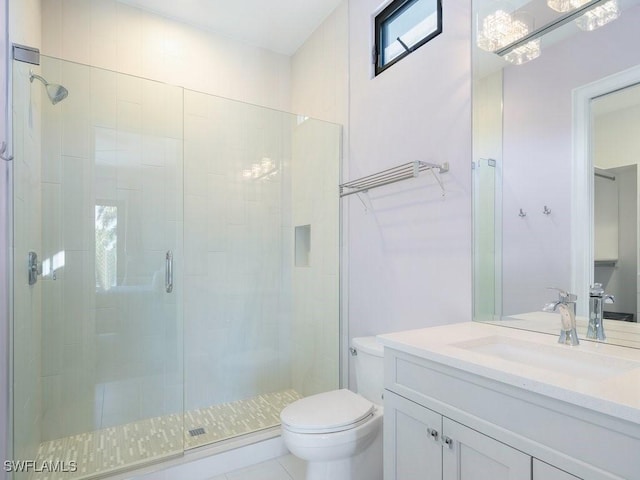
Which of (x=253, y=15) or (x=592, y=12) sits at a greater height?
(x=253, y=15)

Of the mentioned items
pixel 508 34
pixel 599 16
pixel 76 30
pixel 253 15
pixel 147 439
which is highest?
pixel 253 15

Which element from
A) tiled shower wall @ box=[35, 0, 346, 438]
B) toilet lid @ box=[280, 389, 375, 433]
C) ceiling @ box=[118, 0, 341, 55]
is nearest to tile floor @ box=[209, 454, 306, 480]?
toilet lid @ box=[280, 389, 375, 433]

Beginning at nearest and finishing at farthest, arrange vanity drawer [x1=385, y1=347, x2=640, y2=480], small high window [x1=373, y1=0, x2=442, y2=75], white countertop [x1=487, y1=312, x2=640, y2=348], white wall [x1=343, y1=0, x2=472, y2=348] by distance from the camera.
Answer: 1. vanity drawer [x1=385, y1=347, x2=640, y2=480]
2. white countertop [x1=487, y1=312, x2=640, y2=348]
3. white wall [x1=343, y1=0, x2=472, y2=348]
4. small high window [x1=373, y1=0, x2=442, y2=75]

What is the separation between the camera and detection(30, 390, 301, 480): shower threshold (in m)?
1.85

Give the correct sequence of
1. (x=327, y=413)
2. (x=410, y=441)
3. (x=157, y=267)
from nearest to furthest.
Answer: (x=410, y=441) → (x=327, y=413) → (x=157, y=267)

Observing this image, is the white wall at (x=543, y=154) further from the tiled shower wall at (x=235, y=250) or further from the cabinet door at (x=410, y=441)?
the tiled shower wall at (x=235, y=250)

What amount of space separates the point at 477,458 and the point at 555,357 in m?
0.43

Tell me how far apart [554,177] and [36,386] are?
2.63m

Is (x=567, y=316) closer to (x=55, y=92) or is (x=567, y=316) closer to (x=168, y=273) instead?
(x=168, y=273)

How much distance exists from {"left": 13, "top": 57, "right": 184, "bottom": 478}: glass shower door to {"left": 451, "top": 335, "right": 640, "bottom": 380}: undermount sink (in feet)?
5.64

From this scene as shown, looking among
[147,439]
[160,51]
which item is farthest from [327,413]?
[160,51]

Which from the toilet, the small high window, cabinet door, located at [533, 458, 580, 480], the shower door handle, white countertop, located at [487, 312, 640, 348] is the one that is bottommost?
the toilet

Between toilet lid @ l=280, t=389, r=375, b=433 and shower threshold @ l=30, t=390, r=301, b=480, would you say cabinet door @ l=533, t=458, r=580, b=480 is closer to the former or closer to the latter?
toilet lid @ l=280, t=389, r=375, b=433

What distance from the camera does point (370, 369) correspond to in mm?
1838
